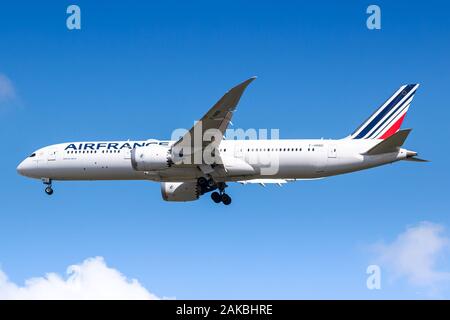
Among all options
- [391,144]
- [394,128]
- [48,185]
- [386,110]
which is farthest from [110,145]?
[394,128]

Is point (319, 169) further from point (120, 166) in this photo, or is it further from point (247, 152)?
point (120, 166)

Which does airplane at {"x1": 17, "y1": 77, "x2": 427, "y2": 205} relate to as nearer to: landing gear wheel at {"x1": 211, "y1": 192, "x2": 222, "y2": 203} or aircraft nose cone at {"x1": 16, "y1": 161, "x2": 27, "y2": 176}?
landing gear wheel at {"x1": 211, "y1": 192, "x2": 222, "y2": 203}

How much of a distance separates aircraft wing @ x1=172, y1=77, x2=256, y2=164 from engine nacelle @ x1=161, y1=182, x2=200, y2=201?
160 inches

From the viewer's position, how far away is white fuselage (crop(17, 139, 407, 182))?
135ft

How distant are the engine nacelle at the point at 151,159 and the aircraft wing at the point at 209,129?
1.79 feet

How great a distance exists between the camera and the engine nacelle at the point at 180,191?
147 feet

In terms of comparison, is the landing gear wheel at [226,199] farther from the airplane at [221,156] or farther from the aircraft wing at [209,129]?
the aircraft wing at [209,129]

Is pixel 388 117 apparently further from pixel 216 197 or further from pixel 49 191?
pixel 49 191

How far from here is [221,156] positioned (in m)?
42.6

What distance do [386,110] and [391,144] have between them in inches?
161

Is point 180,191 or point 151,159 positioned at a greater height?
point 151,159
